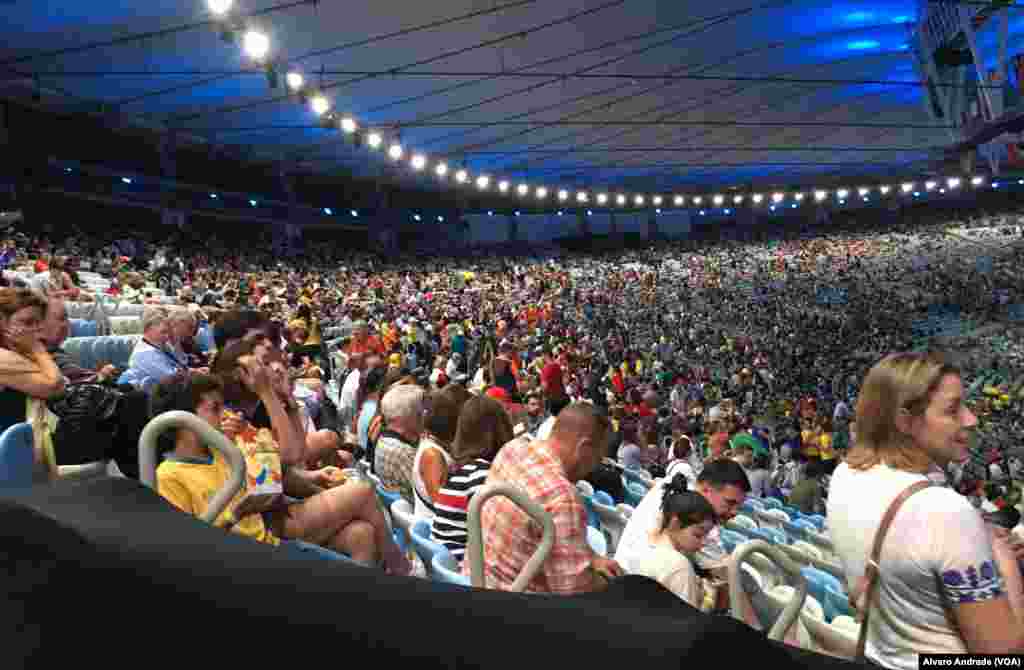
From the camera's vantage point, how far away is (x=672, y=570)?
113 inches

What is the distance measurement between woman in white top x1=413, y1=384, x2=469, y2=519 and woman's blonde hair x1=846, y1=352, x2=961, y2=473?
85.1 inches

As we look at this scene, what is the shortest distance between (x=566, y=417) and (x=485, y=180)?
104 ft

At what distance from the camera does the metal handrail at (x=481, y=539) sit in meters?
1.53

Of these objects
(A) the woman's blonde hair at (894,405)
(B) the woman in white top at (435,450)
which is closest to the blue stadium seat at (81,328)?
(B) the woman in white top at (435,450)

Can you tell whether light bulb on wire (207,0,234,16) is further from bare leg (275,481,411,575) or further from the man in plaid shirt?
the man in plaid shirt

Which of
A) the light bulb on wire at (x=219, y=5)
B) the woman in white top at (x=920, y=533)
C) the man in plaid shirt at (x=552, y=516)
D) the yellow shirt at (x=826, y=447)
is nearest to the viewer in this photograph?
the woman in white top at (x=920, y=533)

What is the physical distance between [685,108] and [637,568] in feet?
84.1

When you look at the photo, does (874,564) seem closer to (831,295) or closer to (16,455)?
(16,455)

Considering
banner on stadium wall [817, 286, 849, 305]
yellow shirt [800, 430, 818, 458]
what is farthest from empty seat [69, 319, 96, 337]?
banner on stadium wall [817, 286, 849, 305]

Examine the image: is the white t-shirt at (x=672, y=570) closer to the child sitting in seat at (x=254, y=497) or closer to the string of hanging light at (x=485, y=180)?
the child sitting in seat at (x=254, y=497)

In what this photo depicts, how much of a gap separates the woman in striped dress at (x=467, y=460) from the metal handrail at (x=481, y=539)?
1.81 meters

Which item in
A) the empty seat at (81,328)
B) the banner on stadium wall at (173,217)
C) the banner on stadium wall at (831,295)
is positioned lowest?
the banner on stadium wall at (831,295)

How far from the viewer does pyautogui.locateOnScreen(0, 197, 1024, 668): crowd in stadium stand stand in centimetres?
189

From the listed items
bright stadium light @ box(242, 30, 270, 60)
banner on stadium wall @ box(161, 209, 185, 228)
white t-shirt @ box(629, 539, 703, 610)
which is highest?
bright stadium light @ box(242, 30, 270, 60)
